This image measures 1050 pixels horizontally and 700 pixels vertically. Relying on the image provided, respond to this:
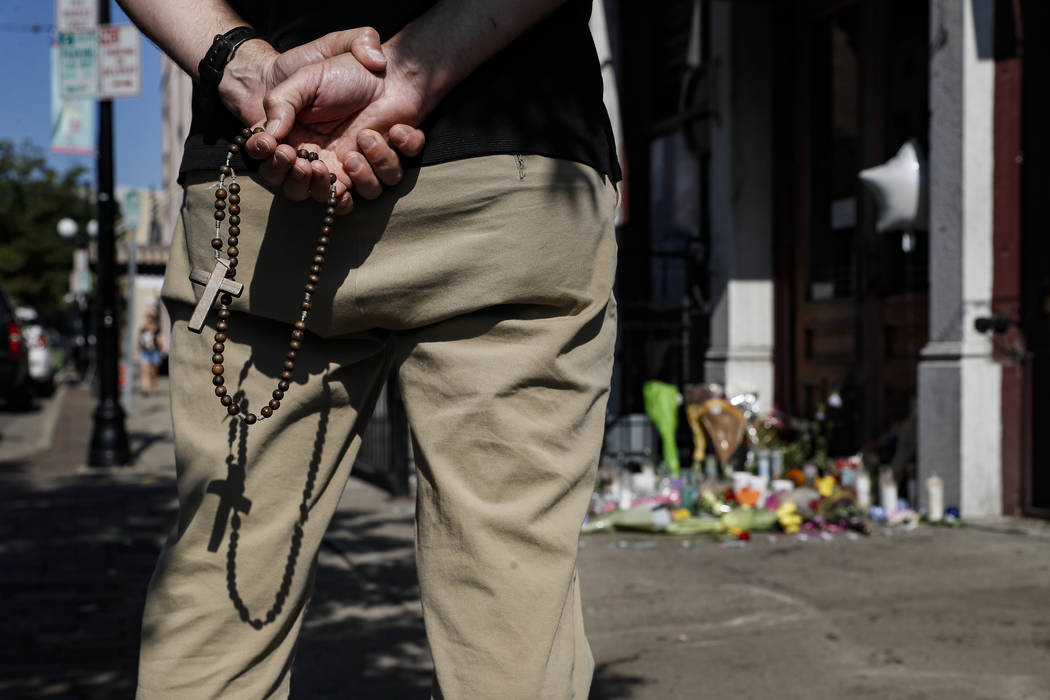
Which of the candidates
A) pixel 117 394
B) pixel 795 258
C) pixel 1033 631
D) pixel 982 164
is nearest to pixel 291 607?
pixel 1033 631

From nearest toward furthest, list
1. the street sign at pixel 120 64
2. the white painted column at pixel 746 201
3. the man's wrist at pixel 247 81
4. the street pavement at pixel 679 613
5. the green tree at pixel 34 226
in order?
1. the man's wrist at pixel 247 81
2. the street pavement at pixel 679 613
3. the white painted column at pixel 746 201
4. the street sign at pixel 120 64
5. the green tree at pixel 34 226

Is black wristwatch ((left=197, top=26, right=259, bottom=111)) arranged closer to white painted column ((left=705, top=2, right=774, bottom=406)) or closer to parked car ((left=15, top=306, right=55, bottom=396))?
white painted column ((left=705, top=2, right=774, bottom=406))

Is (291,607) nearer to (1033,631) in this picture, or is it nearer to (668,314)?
(1033,631)

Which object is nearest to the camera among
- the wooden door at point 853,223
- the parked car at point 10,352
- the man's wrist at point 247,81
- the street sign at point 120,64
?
the man's wrist at point 247,81

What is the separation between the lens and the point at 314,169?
1259 millimetres

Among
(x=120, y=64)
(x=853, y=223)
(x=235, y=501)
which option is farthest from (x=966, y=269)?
(x=120, y=64)

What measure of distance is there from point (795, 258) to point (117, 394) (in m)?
5.64

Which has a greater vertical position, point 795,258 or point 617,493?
point 795,258

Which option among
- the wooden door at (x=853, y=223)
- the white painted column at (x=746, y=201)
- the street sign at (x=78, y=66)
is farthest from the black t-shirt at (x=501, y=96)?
the street sign at (x=78, y=66)

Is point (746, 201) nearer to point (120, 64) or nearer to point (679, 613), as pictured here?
point (679, 613)

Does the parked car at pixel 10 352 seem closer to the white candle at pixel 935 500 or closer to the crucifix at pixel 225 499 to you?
the white candle at pixel 935 500

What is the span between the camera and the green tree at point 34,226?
4575cm

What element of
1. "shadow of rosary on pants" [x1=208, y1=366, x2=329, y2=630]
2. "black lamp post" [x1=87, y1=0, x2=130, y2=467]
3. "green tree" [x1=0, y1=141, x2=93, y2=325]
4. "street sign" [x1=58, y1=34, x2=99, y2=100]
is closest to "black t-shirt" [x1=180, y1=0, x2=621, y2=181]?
"shadow of rosary on pants" [x1=208, y1=366, x2=329, y2=630]

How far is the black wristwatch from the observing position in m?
1.37
